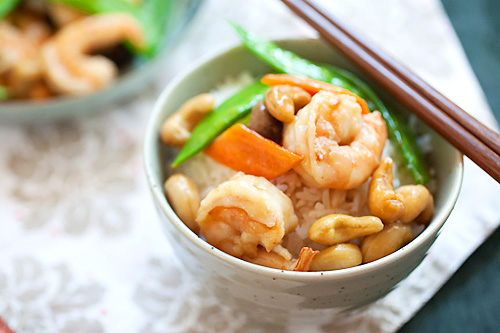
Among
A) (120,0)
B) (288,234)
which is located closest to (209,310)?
(288,234)

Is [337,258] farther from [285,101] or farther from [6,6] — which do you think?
[6,6]

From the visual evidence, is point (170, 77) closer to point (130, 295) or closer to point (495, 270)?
point (130, 295)

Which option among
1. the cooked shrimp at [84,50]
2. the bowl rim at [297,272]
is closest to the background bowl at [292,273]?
the bowl rim at [297,272]

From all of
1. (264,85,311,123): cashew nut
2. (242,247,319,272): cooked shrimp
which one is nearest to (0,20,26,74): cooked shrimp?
(264,85,311,123): cashew nut

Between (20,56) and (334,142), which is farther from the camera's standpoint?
(20,56)

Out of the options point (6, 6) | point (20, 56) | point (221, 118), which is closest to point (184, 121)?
point (221, 118)

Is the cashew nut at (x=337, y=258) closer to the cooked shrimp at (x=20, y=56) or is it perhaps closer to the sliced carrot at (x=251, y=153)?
the sliced carrot at (x=251, y=153)
